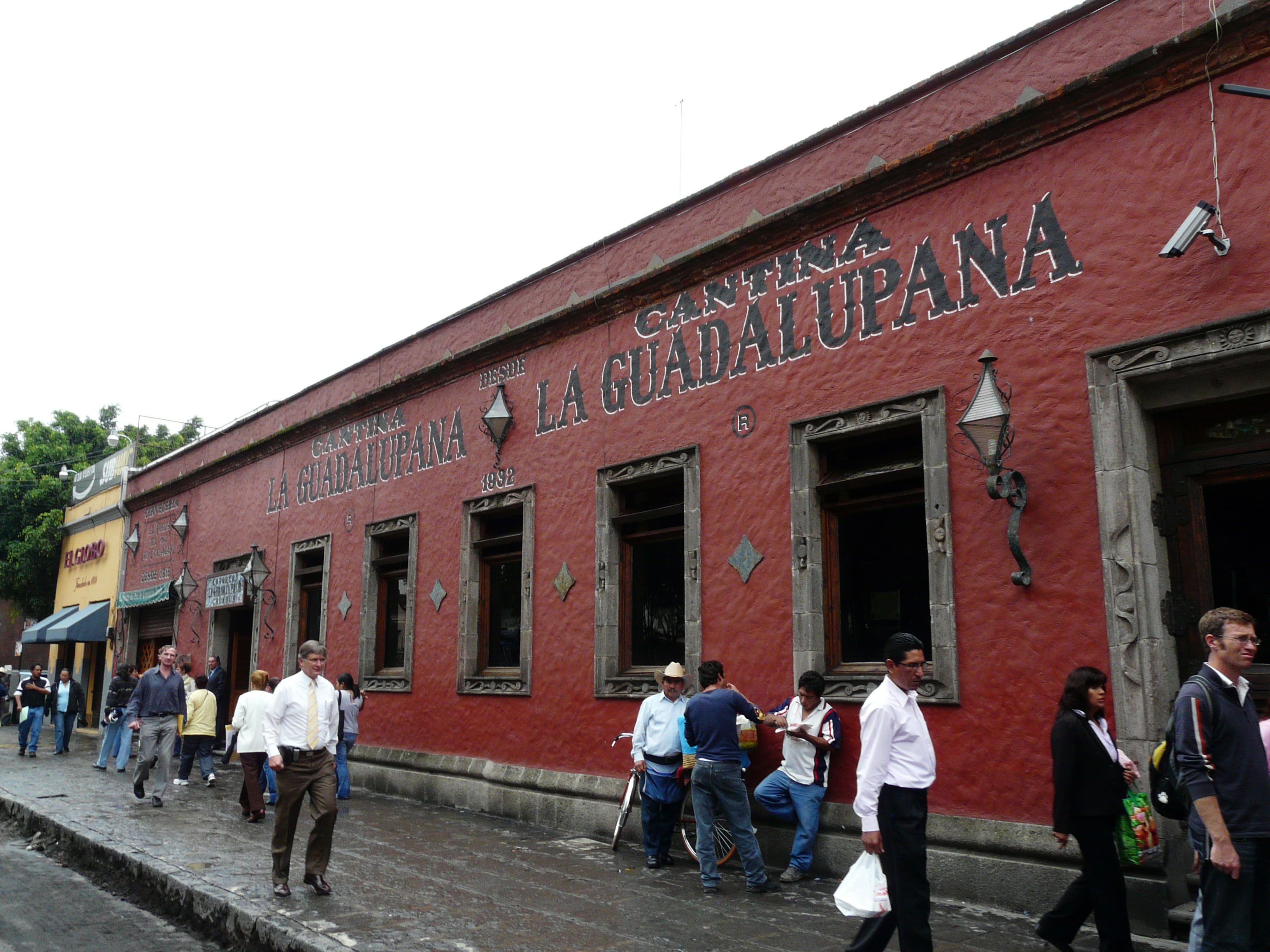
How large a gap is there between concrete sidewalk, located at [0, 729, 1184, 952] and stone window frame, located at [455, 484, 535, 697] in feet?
5.02

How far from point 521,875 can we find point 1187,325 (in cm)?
613

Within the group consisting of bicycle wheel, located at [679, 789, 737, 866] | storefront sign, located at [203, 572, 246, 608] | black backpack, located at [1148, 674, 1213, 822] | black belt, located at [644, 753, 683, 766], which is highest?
storefront sign, located at [203, 572, 246, 608]

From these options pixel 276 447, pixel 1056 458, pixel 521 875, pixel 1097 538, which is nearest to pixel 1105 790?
pixel 1097 538

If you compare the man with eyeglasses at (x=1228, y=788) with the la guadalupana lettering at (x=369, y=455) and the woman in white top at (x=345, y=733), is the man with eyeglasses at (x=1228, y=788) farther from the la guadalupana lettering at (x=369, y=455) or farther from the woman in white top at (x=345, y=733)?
the la guadalupana lettering at (x=369, y=455)

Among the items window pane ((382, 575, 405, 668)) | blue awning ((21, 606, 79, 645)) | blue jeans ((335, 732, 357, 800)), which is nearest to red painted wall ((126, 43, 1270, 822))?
blue jeans ((335, 732, 357, 800))

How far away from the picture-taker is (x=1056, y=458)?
7.02m

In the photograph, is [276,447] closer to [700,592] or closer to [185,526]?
[185,526]

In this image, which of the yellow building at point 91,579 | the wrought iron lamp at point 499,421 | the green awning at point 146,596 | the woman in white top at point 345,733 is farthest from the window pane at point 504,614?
the yellow building at point 91,579

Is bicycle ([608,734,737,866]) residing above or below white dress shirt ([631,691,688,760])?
below

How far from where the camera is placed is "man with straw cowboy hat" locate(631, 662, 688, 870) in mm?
8422

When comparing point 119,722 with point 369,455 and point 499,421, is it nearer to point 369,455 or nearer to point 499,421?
point 369,455

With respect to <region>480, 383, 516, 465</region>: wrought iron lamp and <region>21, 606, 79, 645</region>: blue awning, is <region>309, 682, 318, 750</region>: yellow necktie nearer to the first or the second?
<region>480, 383, 516, 465</region>: wrought iron lamp

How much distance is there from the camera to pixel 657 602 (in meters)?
10.4

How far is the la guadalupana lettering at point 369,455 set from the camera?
13.7 metres
